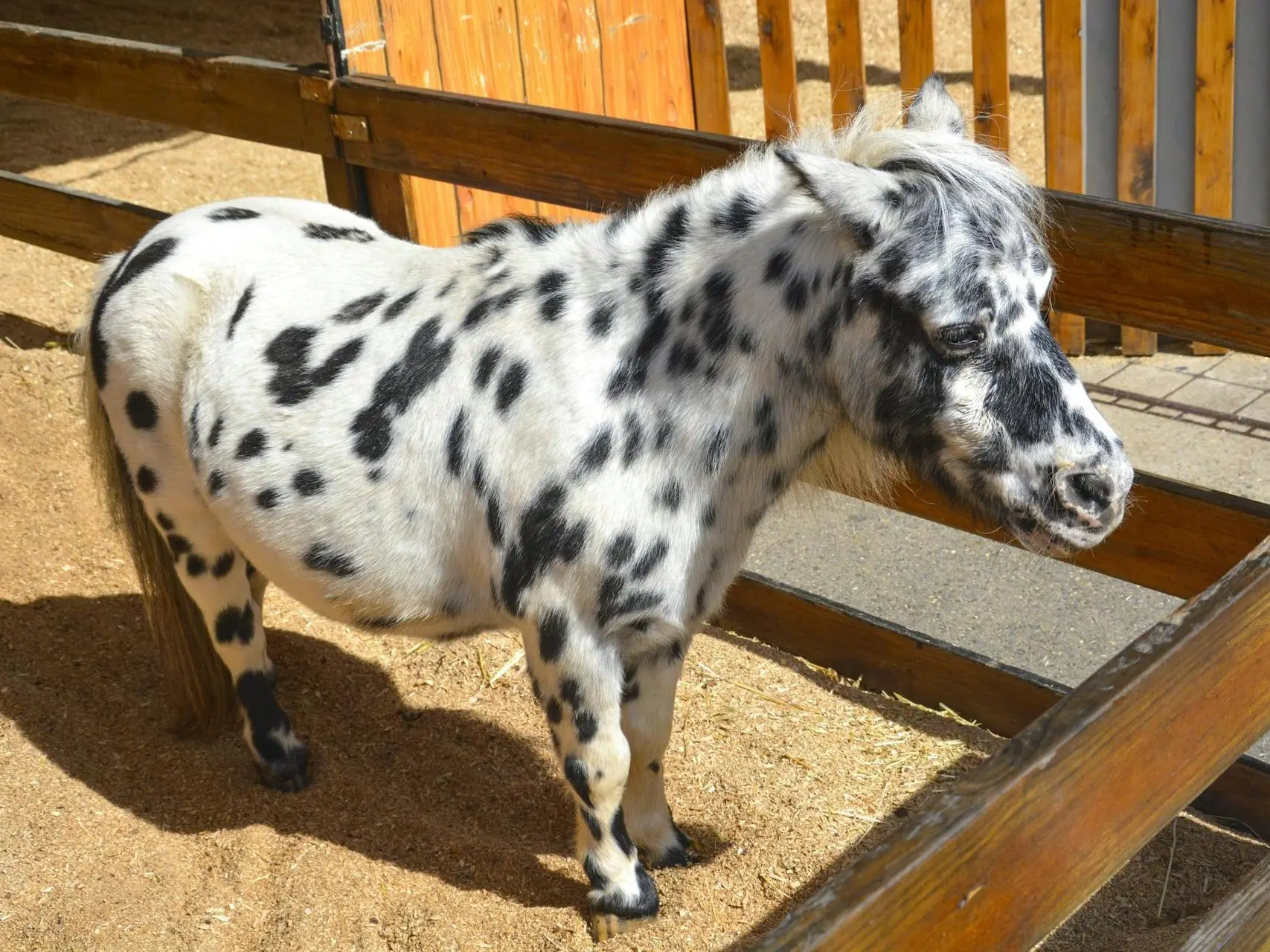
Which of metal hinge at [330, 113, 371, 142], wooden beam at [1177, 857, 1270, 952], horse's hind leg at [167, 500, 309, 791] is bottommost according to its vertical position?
horse's hind leg at [167, 500, 309, 791]

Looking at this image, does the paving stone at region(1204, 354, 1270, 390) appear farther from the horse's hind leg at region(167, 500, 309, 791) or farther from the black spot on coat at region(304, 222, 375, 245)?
the horse's hind leg at region(167, 500, 309, 791)

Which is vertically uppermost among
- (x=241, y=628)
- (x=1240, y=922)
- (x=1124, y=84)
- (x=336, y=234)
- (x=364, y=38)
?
(x=364, y=38)

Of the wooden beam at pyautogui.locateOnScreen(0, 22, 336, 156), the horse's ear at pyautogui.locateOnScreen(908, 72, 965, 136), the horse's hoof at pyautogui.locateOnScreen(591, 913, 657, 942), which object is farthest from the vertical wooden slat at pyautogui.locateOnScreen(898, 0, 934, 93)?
the horse's hoof at pyautogui.locateOnScreen(591, 913, 657, 942)

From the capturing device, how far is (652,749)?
9.77 ft

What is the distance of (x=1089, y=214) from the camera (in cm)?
287

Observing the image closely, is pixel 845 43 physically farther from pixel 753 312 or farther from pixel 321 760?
pixel 321 760

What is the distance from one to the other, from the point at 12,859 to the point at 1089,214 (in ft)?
9.56

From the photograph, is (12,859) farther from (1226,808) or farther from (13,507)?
(1226,808)

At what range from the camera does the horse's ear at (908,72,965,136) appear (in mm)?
2498

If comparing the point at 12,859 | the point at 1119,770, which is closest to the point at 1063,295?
the point at 1119,770

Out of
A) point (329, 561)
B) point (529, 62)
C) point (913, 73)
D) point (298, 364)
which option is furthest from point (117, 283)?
point (913, 73)

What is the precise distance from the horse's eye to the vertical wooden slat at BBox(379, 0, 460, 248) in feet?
8.82

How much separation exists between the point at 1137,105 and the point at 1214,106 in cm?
32

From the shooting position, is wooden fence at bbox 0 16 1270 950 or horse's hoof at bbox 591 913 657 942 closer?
wooden fence at bbox 0 16 1270 950
